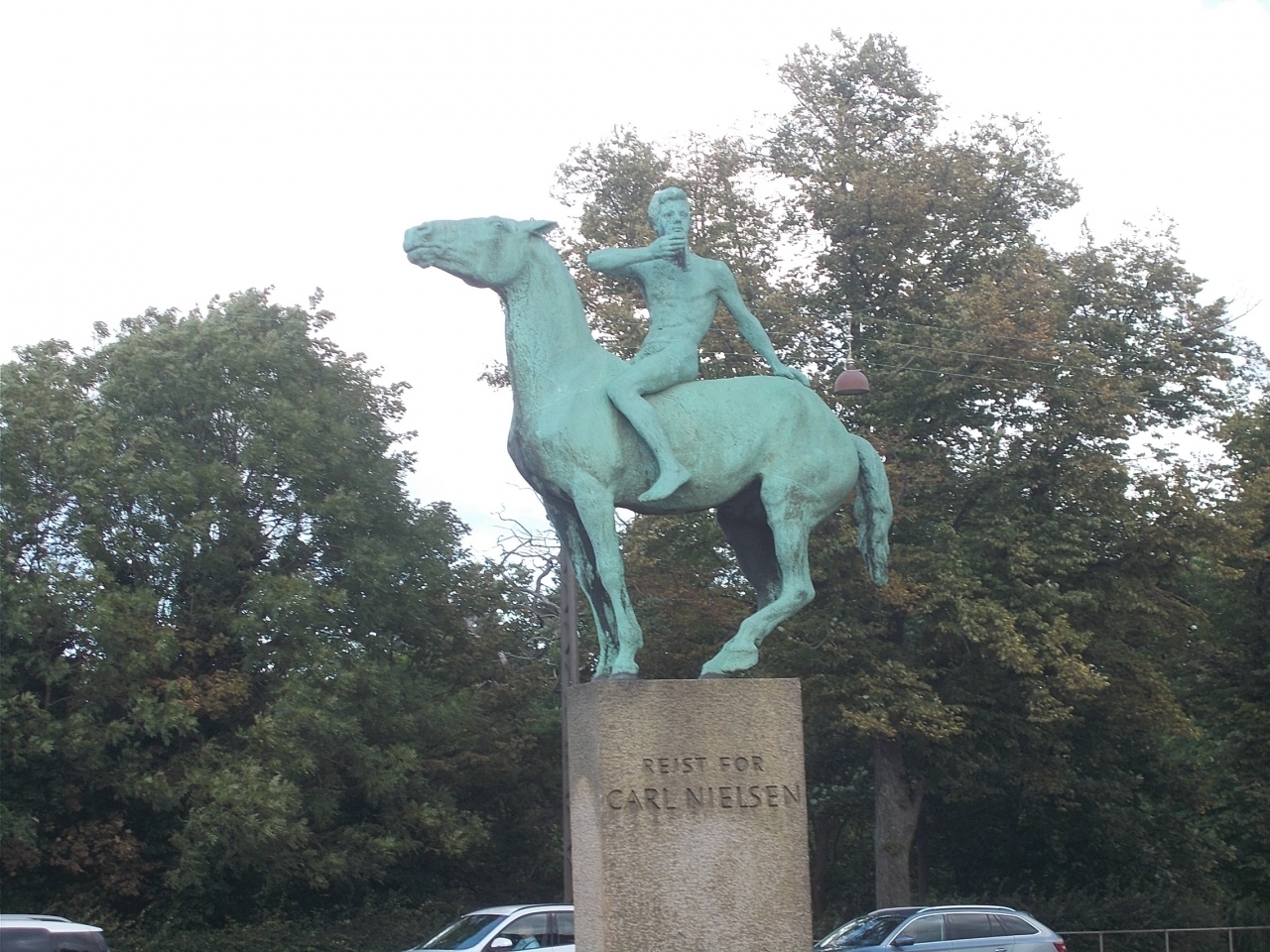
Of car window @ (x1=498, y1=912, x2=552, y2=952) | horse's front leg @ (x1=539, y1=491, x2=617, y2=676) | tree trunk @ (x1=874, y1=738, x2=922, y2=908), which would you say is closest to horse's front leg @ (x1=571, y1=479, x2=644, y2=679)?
horse's front leg @ (x1=539, y1=491, x2=617, y2=676)

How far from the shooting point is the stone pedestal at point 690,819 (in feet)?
27.0

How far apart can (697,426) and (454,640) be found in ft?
72.0

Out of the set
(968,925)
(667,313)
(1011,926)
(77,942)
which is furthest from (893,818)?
(667,313)

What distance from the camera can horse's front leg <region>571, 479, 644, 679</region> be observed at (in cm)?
883

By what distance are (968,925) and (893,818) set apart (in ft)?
20.0

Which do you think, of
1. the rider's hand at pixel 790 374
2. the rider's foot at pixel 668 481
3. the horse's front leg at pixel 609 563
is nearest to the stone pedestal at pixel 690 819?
the horse's front leg at pixel 609 563

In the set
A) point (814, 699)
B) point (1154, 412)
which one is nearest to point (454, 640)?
point (814, 699)

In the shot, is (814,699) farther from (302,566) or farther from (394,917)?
(302,566)

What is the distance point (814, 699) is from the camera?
24609 mm

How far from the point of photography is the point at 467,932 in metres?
18.5

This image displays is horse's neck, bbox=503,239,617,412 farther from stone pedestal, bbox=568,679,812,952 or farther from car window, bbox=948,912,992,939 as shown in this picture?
car window, bbox=948,912,992,939

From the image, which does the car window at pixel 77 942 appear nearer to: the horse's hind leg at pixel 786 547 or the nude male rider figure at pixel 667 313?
the horse's hind leg at pixel 786 547

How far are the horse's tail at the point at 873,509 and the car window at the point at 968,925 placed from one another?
11323 mm

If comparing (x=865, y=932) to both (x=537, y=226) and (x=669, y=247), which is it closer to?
(x=669, y=247)
